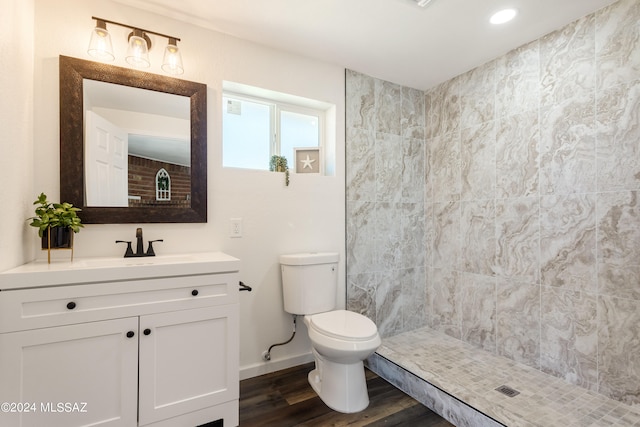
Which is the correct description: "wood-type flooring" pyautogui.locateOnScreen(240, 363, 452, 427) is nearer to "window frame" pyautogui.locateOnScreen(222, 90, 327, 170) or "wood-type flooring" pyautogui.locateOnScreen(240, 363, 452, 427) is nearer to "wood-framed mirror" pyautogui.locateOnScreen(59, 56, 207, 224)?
"wood-framed mirror" pyautogui.locateOnScreen(59, 56, 207, 224)

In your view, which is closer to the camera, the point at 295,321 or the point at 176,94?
the point at 176,94

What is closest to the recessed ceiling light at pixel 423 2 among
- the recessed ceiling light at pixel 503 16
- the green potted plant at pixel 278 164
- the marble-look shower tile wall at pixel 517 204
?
the recessed ceiling light at pixel 503 16

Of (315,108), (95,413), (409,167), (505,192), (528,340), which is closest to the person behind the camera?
(95,413)

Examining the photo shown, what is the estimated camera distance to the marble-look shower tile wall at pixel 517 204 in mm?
1649

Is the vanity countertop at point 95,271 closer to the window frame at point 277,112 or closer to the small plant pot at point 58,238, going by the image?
the small plant pot at point 58,238

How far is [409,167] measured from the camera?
107 inches

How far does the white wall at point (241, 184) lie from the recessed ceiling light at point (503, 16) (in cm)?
106

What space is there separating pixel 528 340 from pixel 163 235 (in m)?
2.45

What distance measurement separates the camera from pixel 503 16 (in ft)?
5.86

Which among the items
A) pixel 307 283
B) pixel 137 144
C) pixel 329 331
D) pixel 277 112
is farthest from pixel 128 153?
pixel 329 331

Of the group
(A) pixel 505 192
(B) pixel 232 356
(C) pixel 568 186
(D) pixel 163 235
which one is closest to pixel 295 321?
(B) pixel 232 356

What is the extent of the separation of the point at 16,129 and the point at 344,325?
6.17ft

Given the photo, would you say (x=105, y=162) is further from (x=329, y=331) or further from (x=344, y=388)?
(x=344, y=388)

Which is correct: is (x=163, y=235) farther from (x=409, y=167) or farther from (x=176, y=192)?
(x=409, y=167)
